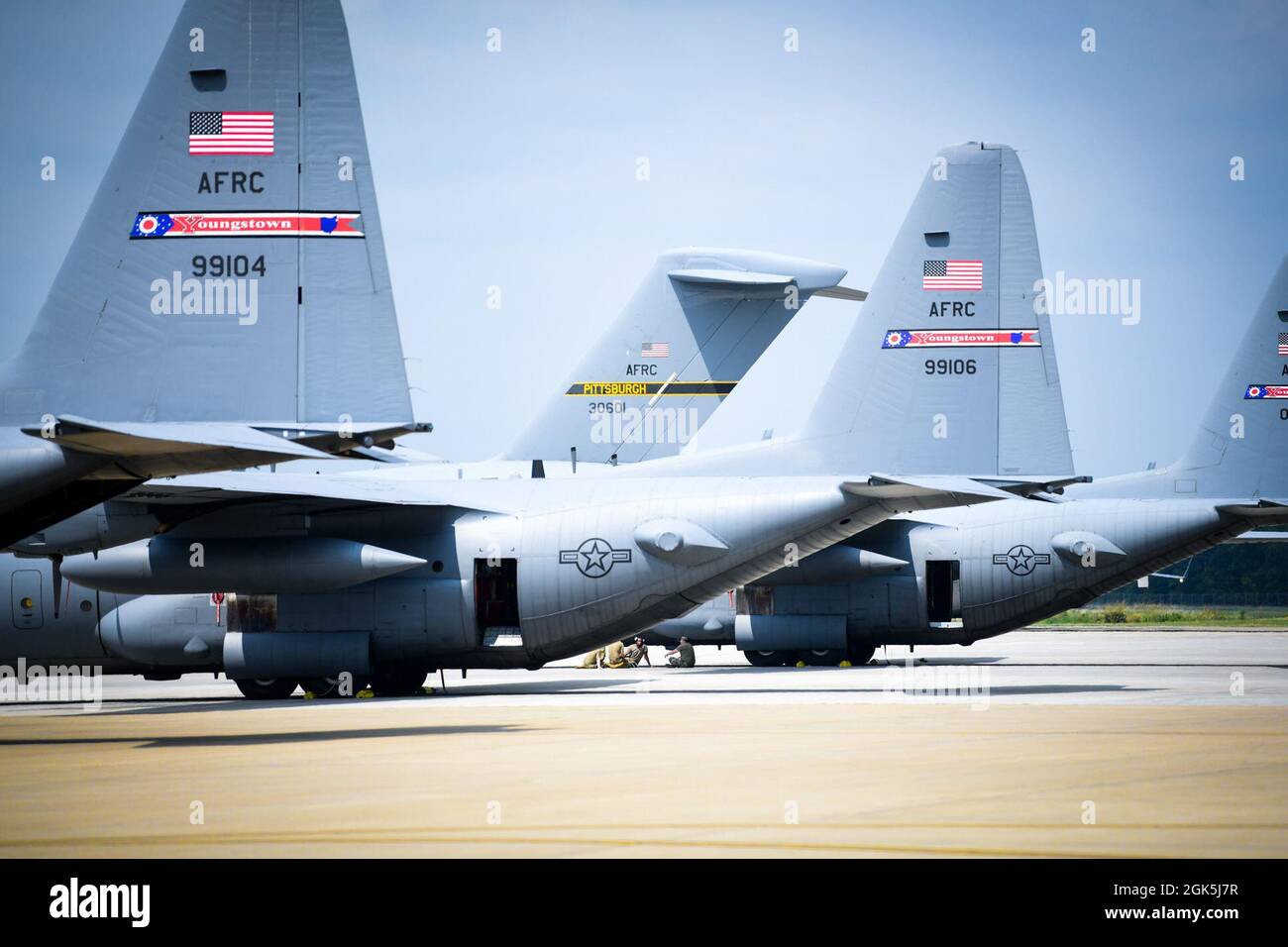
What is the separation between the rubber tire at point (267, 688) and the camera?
26.5 metres

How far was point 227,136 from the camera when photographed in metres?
17.3

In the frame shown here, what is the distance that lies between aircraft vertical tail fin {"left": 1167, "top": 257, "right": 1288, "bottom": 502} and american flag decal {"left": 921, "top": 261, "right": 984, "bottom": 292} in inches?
402

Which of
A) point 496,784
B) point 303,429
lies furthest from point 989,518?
point 496,784

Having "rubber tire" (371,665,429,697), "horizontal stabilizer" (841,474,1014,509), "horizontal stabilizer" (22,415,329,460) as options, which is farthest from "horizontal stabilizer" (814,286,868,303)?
"horizontal stabilizer" (22,415,329,460)

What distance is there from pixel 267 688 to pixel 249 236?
38.3ft

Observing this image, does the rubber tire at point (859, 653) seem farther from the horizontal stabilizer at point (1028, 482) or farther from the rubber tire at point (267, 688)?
the rubber tire at point (267, 688)

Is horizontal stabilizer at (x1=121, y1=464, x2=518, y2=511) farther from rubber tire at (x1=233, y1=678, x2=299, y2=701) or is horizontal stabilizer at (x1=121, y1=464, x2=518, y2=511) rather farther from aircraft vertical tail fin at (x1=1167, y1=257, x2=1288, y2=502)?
aircraft vertical tail fin at (x1=1167, y1=257, x2=1288, y2=502)

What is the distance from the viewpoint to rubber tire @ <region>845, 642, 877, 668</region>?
3591 centimetres

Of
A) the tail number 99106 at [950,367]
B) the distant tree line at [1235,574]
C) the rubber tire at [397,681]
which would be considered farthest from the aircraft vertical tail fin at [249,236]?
the distant tree line at [1235,574]

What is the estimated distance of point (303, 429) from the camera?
16797 mm

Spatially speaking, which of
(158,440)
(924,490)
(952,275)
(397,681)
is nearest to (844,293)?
(952,275)

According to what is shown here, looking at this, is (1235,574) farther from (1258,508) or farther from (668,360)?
(668,360)

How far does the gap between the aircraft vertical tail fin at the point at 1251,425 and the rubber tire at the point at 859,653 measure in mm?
8179
